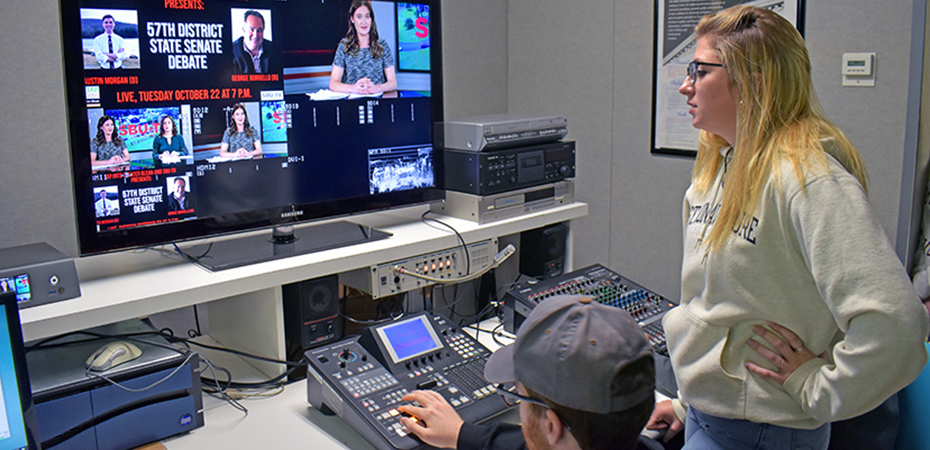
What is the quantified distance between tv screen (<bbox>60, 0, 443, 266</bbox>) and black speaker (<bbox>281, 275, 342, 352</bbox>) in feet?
0.58

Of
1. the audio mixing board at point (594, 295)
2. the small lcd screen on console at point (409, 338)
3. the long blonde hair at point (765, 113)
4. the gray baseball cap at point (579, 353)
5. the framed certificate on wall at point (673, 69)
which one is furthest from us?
the framed certificate on wall at point (673, 69)

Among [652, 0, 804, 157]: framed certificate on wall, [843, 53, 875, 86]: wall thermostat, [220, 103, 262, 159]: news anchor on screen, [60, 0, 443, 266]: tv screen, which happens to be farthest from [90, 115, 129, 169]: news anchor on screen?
[843, 53, 875, 86]: wall thermostat

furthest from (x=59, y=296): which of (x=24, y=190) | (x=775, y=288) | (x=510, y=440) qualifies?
(x=775, y=288)

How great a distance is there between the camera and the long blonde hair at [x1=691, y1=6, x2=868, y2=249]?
1.21 metres

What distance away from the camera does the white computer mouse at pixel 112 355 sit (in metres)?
1.35

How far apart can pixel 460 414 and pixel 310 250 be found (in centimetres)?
54

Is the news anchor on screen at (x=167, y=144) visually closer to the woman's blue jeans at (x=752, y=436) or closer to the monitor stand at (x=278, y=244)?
the monitor stand at (x=278, y=244)

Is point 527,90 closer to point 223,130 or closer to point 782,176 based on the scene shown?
point 223,130

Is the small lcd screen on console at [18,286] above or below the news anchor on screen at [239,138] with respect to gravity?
below

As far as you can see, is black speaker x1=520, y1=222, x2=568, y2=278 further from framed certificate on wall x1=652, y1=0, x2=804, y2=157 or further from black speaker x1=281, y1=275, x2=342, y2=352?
framed certificate on wall x1=652, y1=0, x2=804, y2=157

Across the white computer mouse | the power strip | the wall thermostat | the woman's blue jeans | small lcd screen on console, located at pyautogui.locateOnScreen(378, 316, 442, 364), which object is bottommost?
the woman's blue jeans

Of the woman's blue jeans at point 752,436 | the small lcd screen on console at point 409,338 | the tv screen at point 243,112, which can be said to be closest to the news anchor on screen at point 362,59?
the tv screen at point 243,112

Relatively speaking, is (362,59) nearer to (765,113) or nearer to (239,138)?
(239,138)

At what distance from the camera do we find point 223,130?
1.58 metres
